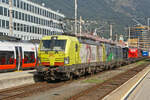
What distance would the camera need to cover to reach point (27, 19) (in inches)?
2793

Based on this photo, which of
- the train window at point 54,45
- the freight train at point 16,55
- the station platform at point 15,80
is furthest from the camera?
the freight train at point 16,55

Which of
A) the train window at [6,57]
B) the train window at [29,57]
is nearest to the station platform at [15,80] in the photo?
the train window at [6,57]

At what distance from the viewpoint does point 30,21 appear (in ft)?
237

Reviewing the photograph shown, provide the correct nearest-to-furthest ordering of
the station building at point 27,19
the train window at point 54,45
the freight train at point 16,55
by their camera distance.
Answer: the train window at point 54,45
the freight train at point 16,55
the station building at point 27,19

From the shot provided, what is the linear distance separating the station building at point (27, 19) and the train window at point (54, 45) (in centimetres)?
4125

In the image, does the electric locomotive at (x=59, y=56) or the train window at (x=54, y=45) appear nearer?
the electric locomotive at (x=59, y=56)

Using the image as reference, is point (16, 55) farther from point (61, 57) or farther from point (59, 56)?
point (61, 57)

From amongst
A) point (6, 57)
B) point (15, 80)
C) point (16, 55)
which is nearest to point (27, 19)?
point (16, 55)

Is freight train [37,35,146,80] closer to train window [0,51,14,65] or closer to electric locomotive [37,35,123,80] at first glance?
electric locomotive [37,35,123,80]

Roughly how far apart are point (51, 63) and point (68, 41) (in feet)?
6.61

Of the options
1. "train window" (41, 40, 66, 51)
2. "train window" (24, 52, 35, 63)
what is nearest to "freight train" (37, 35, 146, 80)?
"train window" (41, 40, 66, 51)

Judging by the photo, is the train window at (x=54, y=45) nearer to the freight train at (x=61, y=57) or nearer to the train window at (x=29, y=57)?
the freight train at (x=61, y=57)

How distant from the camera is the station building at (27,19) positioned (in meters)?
61.9

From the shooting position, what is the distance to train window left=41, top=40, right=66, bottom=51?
19031mm
